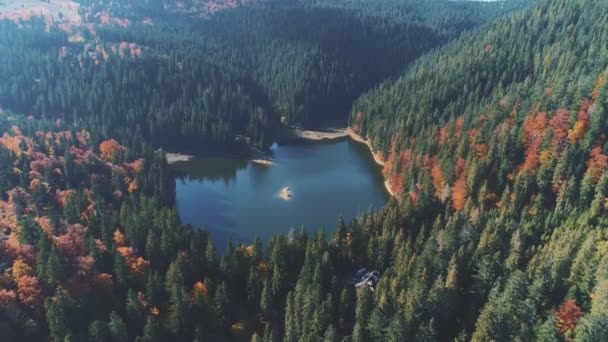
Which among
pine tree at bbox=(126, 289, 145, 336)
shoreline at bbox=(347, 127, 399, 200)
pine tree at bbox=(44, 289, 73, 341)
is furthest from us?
shoreline at bbox=(347, 127, 399, 200)

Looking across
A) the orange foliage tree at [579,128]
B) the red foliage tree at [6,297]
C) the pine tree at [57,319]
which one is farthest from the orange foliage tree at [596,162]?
the red foliage tree at [6,297]

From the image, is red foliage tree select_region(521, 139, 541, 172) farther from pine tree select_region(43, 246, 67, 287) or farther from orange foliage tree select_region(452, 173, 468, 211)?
pine tree select_region(43, 246, 67, 287)

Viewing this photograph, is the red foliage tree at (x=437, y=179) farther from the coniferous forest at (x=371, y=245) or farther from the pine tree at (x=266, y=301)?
the pine tree at (x=266, y=301)

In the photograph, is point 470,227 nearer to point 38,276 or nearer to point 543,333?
point 543,333

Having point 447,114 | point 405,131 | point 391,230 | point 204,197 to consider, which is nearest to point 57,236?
point 204,197

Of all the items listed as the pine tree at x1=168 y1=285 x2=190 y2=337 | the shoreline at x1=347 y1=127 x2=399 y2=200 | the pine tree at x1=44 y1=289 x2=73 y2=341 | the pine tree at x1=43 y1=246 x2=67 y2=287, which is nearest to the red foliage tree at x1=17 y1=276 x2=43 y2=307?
the pine tree at x1=43 y1=246 x2=67 y2=287

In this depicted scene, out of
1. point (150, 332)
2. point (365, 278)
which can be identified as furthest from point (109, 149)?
point (365, 278)
